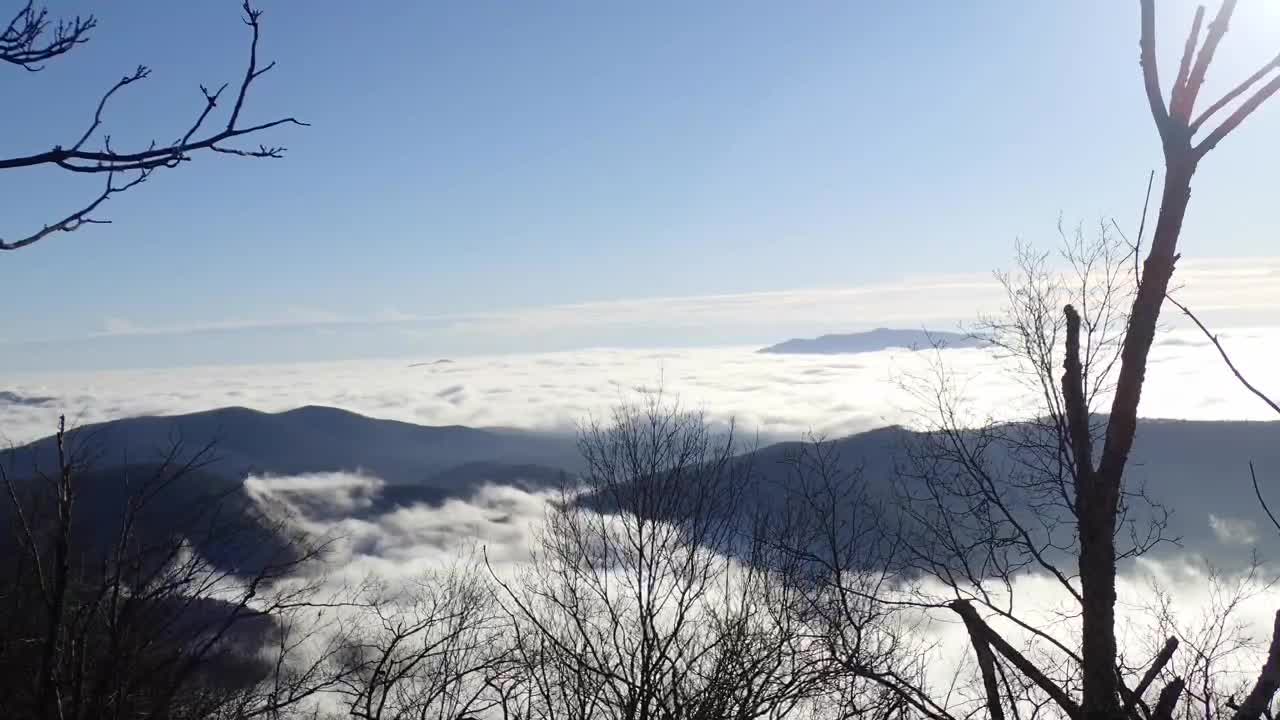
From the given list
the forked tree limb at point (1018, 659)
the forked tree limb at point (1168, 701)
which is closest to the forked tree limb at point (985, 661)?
→ the forked tree limb at point (1018, 659)

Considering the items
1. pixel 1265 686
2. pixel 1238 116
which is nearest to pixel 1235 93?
pixel 1238 116

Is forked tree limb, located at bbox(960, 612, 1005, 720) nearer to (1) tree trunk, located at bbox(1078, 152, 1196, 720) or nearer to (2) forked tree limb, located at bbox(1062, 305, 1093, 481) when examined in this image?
(1) tree trunk, located at bbox(1078, 152, 1196, 720)

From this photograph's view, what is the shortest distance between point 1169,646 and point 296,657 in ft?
342

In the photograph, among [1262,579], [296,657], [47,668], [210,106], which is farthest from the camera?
[1262,579]

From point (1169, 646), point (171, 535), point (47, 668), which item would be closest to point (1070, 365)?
point (1169, 646)

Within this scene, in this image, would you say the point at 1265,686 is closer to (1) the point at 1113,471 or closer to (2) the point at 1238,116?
(1) the point at 1113,471

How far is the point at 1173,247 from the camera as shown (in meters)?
2.33

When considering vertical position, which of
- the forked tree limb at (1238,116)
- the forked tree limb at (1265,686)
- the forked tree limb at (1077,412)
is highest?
the forked tree limb at (1238,116)

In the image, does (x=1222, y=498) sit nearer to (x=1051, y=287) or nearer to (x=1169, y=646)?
(x=1051, y=287)

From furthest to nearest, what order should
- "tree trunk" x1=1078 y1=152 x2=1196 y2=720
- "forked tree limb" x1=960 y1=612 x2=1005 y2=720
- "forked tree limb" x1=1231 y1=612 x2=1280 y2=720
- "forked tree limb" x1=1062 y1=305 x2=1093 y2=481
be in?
1. "forked tree limb" x1=960 y1=612 x2=1005 y2=720
2. "forked tree limb" x1=1062 y1=305 x2=1093 y2=481
3. "tree trunk" x1=1078 y1=152 x2=1196 y2=720
4. "forked tree limb" x1=1231 y1=612 x2=1280 y2=720

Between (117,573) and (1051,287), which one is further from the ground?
(1051,287)

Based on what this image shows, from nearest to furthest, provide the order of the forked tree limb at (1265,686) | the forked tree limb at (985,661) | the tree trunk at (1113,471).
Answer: the forked tree limb at (1265,686) < the tree trunk at (1113,471) < the forked tree limb at (985,661)

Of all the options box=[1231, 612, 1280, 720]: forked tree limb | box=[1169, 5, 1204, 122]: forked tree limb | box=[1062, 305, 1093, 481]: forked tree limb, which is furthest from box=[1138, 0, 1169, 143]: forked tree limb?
box=[1231, 612, 1280, 720]: forked tree limb

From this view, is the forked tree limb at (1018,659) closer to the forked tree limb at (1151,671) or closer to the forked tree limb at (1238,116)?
the forked tree limb at (1151,671)
